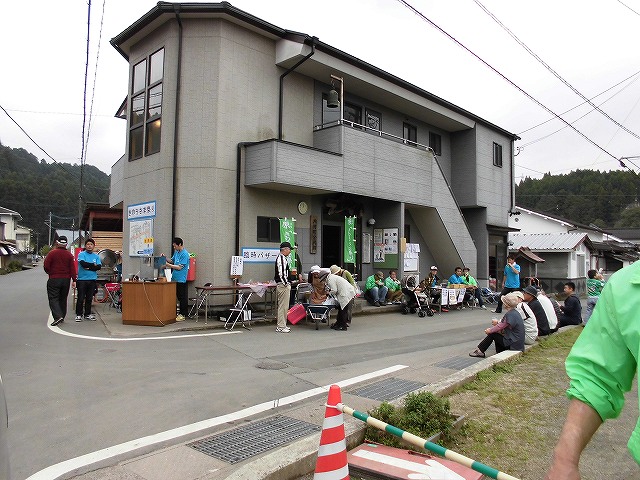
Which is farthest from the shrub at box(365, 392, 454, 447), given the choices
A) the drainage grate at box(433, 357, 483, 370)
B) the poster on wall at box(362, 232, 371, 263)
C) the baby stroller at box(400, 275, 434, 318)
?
the poster on wall at box(362, 232, 371, 263)

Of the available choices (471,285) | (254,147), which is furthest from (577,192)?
(254,147)

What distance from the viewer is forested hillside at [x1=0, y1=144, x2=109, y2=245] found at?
40250 mm

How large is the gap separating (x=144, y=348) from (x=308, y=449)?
5.25 metres

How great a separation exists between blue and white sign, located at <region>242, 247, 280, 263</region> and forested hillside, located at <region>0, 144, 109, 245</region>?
2983 cm

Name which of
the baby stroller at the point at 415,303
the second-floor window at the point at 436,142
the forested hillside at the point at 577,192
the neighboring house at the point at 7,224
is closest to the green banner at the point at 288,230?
the baby stroller at the point at 415,303

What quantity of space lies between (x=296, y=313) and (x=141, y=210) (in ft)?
17.7

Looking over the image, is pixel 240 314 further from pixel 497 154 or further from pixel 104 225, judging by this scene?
pixel 497 154

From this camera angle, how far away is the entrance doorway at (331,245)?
14.9m

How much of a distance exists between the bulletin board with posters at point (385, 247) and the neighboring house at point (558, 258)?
43.8ft

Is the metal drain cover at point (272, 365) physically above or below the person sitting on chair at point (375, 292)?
below

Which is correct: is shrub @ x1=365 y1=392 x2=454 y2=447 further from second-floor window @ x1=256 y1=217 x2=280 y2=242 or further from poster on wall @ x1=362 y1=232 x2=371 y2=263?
poster on wall @ x1=362 y1=232 x2=371 y2=263

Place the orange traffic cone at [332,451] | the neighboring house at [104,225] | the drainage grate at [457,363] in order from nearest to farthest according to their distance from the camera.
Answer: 1. the orange traffic cone at [332,451]
2. the drainage grate at [457,363]
3. the neighboring house at [104,225]

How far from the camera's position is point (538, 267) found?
2759cm

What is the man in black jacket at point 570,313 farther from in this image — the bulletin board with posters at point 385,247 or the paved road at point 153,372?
the bulletin board with posters at point 385,247
